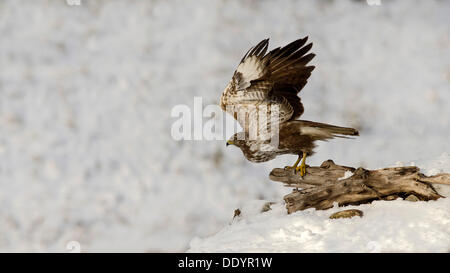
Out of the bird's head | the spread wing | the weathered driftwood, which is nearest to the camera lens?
the weathered driftwood

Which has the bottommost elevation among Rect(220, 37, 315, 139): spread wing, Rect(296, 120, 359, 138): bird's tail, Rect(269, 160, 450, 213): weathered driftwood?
Rect(269, 160, 450, 213): weathered driftwood

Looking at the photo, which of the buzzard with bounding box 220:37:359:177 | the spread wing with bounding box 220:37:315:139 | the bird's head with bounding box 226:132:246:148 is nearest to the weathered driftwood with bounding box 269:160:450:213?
the buzzard with bounding box 220:37:359:177

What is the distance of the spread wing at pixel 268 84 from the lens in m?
4.73

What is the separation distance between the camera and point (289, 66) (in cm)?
488

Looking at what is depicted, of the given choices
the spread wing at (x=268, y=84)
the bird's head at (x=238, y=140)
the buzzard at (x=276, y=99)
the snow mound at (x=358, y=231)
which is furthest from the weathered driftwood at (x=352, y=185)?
the spread wing at (x=268, y=84)

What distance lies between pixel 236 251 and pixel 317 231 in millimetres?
820

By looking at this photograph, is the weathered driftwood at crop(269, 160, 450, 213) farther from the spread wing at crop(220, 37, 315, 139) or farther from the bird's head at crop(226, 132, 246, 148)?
the spread wing at crop(220, 37, 315, 139)

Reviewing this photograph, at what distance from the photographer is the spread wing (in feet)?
15.5

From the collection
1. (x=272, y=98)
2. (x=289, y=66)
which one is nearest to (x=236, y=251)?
(x=272, y=98)

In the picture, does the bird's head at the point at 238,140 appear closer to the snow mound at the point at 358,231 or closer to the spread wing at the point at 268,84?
the spread wing at the point at 268,84

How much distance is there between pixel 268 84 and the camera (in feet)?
15.7

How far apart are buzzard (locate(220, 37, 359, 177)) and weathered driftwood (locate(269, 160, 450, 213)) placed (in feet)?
1.07

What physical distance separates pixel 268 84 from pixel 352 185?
136 centimetres
